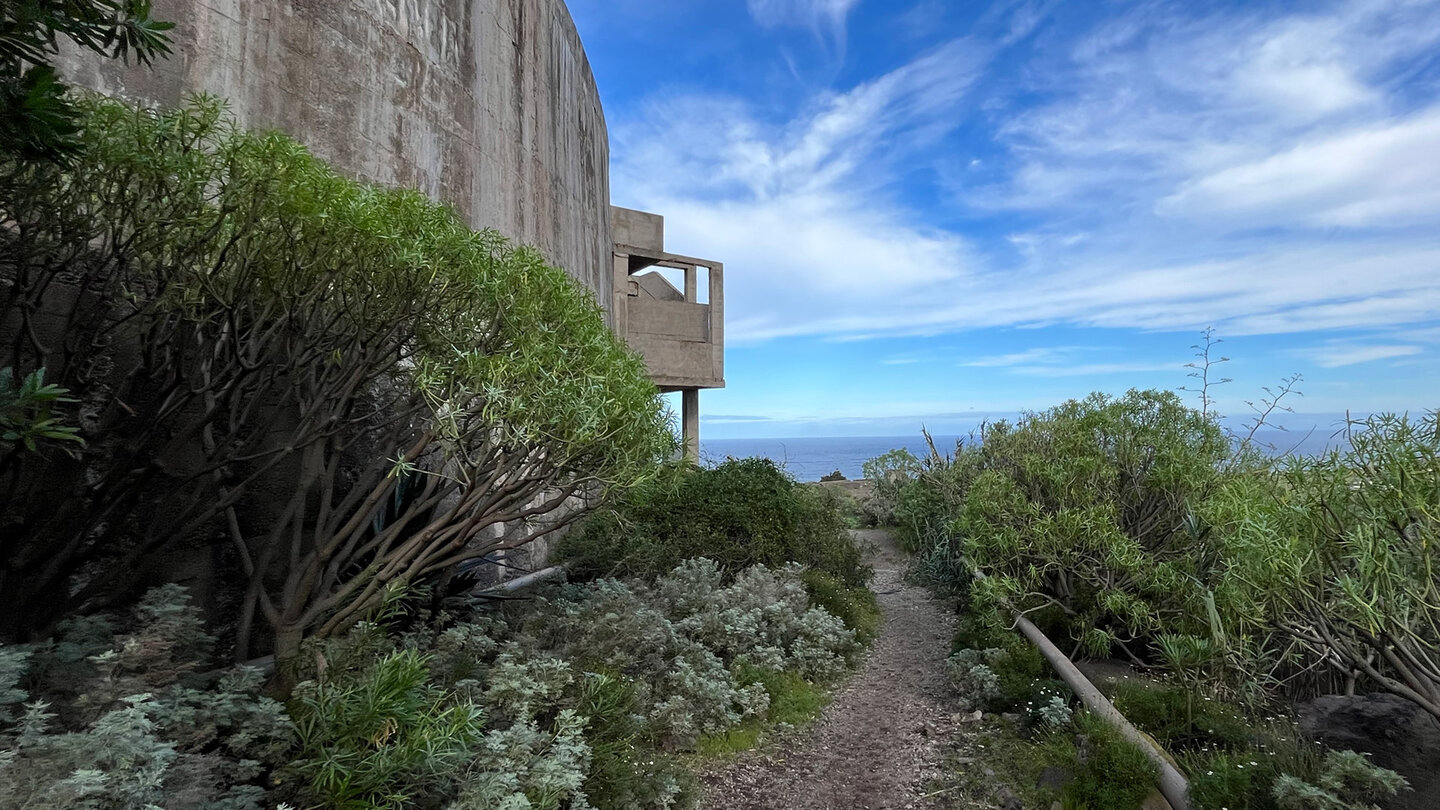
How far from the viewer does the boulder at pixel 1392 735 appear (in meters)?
3.80

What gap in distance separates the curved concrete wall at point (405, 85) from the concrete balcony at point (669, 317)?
6.38 metres

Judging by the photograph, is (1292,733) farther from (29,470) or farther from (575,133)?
(575,133)

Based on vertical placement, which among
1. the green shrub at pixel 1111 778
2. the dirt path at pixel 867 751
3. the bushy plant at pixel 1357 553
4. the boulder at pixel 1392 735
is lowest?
the dirt path at pixel 867 751

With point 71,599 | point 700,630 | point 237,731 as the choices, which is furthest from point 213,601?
point 700,630

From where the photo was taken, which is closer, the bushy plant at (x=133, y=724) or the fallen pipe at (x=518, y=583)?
the bushy plant at (x=133, y=724)

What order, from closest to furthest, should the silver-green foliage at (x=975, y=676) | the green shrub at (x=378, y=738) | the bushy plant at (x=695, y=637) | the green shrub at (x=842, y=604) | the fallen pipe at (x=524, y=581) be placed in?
1. the green shrub at (x=378, y=738)
2. the bushy plant at (x=695, y=637)
3. the silver-green foliage at (x=975, y=676)
4. the fallen pipe at (x=524, y=581)
5. the green shrub at (x=842, y=604)

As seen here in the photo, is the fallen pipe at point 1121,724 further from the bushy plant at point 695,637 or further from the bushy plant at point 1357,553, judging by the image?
the bushy plant at point 695,637

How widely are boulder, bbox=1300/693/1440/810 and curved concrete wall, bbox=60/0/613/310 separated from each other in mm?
8751

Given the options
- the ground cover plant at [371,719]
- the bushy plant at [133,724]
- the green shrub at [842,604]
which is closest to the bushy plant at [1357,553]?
the ground cover plant at [371,719]

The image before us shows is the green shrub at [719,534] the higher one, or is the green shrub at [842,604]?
the green shrub at [719,534]

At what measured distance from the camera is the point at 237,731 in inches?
136

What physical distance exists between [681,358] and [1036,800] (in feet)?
51.2

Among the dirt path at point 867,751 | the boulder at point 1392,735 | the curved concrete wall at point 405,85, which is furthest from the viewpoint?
the curved concrete wall at point 405,85

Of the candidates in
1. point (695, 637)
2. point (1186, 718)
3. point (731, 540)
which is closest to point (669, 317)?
point (731, 540)
